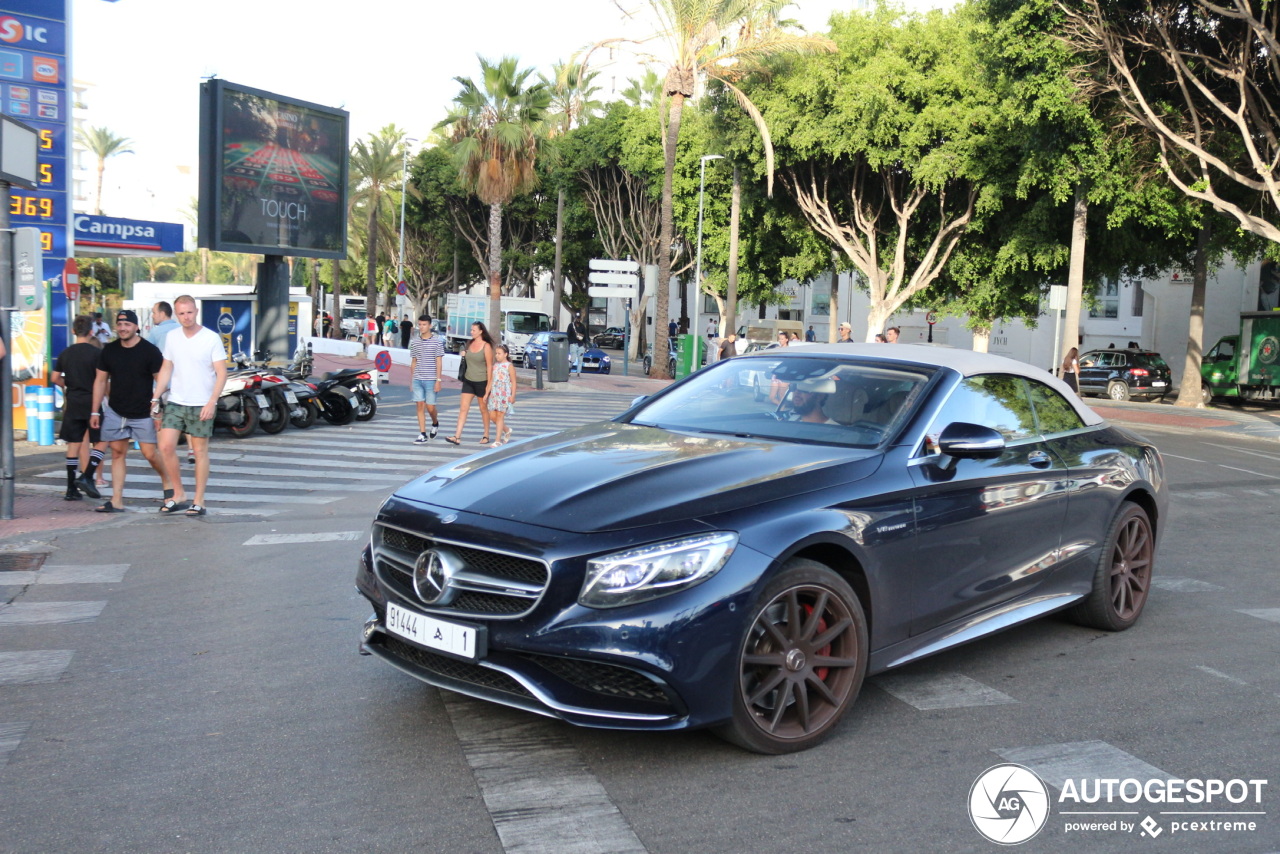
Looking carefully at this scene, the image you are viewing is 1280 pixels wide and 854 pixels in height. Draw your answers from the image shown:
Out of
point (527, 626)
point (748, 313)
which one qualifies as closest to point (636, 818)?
point (527, 626)

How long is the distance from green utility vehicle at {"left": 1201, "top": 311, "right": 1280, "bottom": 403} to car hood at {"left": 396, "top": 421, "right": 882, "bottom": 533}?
31.8m

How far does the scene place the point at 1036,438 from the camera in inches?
217

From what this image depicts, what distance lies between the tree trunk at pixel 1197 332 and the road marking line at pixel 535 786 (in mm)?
31378

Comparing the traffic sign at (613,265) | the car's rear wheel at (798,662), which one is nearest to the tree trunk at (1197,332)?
the traffic sign at (613,265)

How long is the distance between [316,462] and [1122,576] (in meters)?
10.4

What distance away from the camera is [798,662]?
13.3 ft

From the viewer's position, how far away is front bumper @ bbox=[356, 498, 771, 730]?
3.67 m

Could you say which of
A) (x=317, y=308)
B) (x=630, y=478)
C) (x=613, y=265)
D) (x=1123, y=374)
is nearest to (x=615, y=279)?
(x=613, y=265)

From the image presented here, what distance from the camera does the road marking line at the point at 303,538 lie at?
8.70 meters

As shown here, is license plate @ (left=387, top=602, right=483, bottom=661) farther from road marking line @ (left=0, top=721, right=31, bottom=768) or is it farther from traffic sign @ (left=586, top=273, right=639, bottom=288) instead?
traffic sign @ (left=586, top=273, right=639, bottom=288)

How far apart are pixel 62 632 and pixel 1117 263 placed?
104 ft

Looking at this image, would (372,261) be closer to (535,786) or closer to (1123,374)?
(1123,374)

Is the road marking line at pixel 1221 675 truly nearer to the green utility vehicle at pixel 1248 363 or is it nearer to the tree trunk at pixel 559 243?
the green utility vehicle at pixel 1248 363

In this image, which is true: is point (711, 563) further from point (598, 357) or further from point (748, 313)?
point (748, 313)
